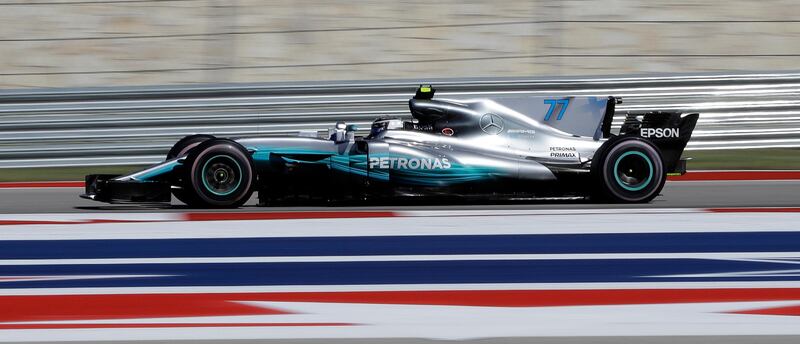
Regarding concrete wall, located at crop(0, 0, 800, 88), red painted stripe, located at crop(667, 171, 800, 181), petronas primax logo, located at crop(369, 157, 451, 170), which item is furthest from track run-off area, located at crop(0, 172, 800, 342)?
concrete wall, located at crop(0, 0, 800, 88)

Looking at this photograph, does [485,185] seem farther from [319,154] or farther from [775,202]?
[775,202]

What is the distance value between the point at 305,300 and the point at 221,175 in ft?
10.1

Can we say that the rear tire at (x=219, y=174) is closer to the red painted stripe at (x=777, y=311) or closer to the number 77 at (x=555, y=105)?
the number 77 at (x=555, y=105)

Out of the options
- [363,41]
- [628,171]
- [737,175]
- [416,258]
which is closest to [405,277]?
[416,258]

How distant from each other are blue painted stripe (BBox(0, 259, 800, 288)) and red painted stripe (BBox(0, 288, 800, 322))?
16cm

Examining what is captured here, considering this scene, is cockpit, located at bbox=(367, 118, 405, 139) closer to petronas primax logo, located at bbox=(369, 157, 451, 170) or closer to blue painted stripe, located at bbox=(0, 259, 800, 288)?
petronas primax logo, located at bbox=(369, 157, 451, 170)

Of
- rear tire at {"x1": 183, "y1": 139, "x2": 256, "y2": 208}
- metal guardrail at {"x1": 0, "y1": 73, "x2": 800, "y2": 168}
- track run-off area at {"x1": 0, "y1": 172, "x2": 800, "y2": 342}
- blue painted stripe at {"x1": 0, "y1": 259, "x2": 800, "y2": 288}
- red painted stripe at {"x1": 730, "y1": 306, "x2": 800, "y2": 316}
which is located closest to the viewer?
track run-off area at {"x1": 0, "y1": 172, "x2": 800, "y2": 342}

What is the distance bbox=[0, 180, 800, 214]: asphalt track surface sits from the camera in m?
7.69

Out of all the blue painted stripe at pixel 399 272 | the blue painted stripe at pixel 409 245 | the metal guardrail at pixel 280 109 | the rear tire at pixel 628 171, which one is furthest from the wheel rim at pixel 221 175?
the metal guardrail at pixel 280 109

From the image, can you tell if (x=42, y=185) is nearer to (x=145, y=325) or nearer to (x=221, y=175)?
(x=221, y=175)

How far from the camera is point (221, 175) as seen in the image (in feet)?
24.6

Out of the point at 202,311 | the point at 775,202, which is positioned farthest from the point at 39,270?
the point at 775,202

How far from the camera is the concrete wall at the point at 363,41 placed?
1220 centimetres

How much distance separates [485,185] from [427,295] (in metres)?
2.98
